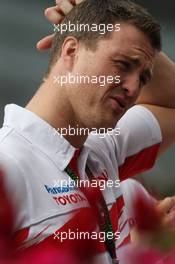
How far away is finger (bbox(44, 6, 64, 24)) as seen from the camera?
0.73 meters

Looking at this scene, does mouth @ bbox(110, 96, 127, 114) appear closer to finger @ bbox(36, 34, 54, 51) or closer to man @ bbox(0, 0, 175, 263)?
man @ bbox(0, 0, 175, 263)

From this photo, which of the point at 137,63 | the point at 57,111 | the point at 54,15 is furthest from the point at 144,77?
the point at 54,15

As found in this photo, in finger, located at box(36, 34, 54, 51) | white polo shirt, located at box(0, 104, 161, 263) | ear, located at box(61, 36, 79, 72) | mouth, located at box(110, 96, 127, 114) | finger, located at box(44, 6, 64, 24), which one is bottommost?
white polo shirt, located at box(0, 104, 161, 263)

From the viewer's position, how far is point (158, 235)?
0.17 meters

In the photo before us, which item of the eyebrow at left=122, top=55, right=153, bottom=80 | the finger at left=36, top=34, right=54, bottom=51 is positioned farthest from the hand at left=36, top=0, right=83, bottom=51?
the eyebrow at left=122, top=55, right=153, bottom=80

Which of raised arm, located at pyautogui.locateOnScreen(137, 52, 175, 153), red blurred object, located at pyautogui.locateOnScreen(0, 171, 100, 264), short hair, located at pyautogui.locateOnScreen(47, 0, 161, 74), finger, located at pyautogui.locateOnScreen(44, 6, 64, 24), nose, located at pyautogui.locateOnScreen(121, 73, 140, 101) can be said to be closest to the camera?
red blurred object, located at pyautogui.locateOnScreen(0, 171, 100, 264)

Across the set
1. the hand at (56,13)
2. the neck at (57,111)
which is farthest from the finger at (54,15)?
the neck at (57,111)

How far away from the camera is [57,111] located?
62cm

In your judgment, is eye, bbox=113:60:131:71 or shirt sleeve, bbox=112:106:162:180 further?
shirt sleeve, bbox=112:106:162:180

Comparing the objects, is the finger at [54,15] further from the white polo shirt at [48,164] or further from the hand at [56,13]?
the white polo shirt at [48,164]

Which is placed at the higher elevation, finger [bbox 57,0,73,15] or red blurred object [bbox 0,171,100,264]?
red blurred object [bbox 0,171,100,264]

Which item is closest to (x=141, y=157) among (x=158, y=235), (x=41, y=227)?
(x=41, y=227)

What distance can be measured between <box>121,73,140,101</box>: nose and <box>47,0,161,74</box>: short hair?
0.32 ft

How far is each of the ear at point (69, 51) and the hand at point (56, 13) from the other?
0.10 metres
